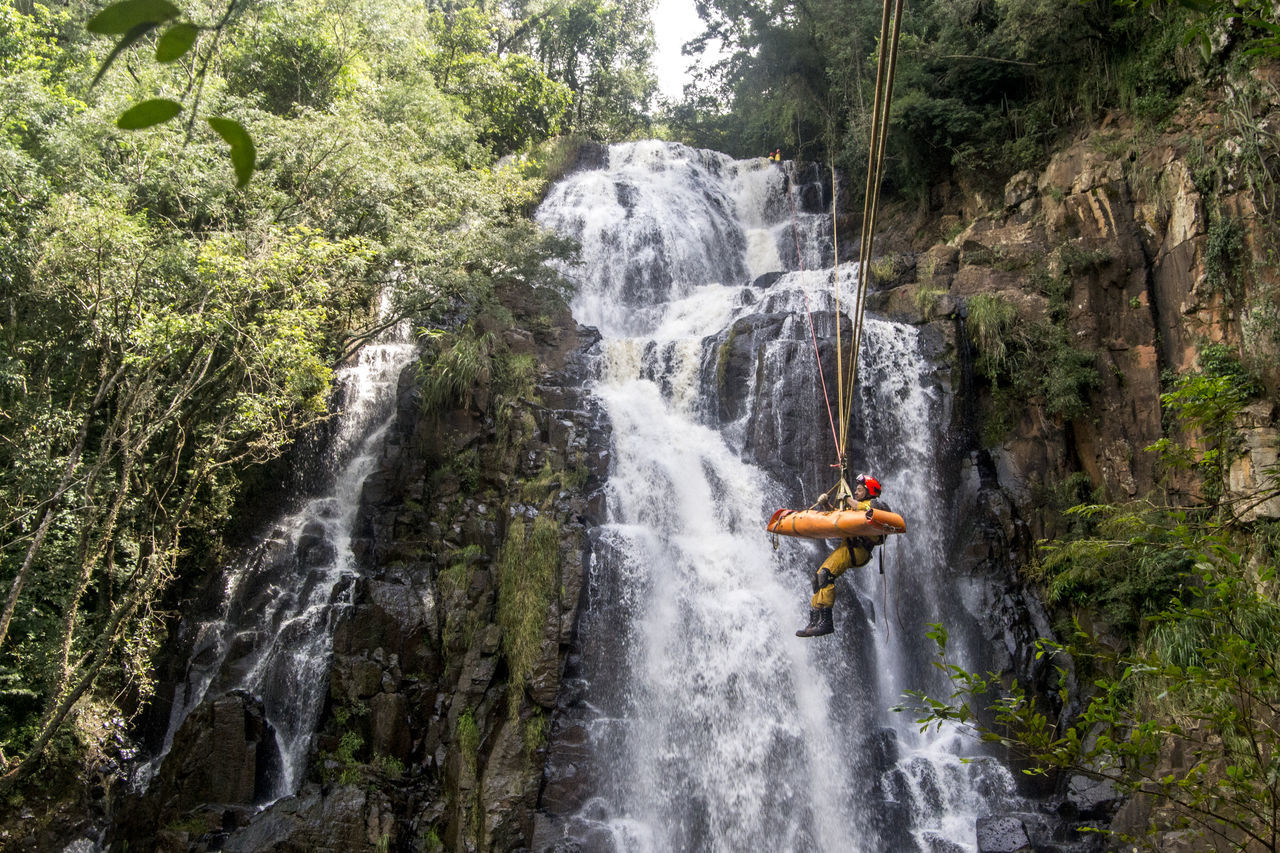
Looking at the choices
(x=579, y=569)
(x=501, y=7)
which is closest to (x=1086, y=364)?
(x=579, y=569)

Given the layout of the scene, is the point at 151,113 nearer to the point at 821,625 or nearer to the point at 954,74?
the point at 821,625

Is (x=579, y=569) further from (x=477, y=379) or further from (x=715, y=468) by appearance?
A: (x=477, y=379)

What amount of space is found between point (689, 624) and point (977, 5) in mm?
13449

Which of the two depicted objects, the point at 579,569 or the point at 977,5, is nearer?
the point at 579,569

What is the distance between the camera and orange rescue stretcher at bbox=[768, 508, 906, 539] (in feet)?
19.9

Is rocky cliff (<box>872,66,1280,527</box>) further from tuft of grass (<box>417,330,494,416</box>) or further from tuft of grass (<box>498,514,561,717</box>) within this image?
tuft of grass (<box>417,330,494,416</box>)

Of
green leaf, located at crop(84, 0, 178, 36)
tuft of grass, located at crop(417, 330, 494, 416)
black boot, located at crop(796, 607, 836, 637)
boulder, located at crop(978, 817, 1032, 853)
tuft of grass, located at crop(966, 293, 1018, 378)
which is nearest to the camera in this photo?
green leaf, located at crop(84, 0, 178, 36)

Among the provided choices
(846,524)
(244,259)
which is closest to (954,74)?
(846,524)

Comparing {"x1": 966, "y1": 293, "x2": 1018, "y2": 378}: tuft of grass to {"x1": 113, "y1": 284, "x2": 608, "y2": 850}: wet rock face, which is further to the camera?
{"x1": 966, "y1": 293, "x2": 1018, "y2": 378}: tuft of grass

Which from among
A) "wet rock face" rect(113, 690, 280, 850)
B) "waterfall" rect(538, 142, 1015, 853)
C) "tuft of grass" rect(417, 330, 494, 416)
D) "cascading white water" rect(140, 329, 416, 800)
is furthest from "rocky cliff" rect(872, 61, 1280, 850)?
"wet rock face" rect(113, 690, 280, 850)

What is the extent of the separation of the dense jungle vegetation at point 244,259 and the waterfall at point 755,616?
1632 mm

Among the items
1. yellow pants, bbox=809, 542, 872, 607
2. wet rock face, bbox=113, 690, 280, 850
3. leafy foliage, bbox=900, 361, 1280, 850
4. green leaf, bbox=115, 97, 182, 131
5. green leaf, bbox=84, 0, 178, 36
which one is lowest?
wet rock face, bbox=113, 690, 280, 850

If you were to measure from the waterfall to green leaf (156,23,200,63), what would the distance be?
9041mm

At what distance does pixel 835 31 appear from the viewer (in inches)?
739
